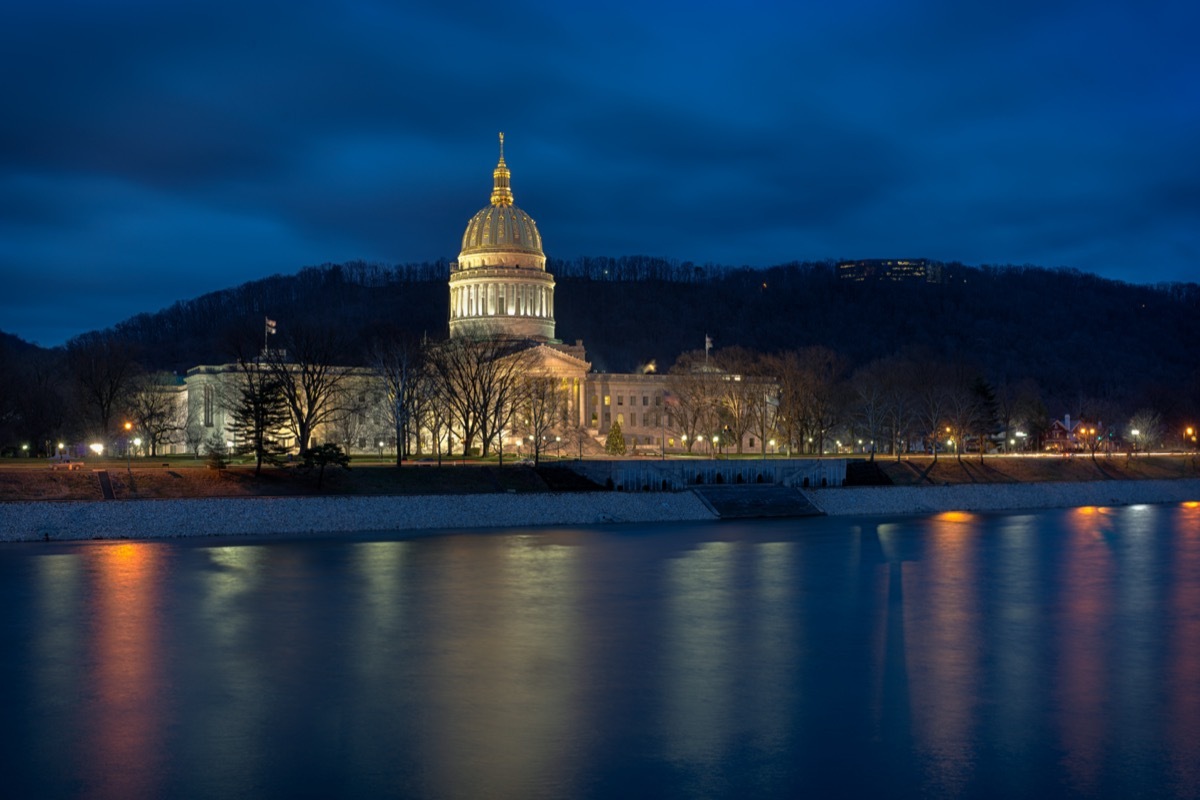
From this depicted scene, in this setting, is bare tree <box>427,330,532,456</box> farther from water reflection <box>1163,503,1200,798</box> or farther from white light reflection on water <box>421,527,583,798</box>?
water reflection <box>1163,503,1200,798</box>

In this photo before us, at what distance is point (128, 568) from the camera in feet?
131

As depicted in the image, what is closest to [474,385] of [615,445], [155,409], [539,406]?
[539,406]

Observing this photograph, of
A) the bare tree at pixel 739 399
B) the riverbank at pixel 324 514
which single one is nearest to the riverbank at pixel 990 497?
the riverbank at pixel 324 514

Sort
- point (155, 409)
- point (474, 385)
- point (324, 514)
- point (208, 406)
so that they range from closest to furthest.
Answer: point (324, 514), point (474, 385), point (155, 409), point (208, 406)

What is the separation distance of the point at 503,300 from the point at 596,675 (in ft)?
322

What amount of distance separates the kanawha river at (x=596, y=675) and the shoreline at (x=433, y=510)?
4.99m

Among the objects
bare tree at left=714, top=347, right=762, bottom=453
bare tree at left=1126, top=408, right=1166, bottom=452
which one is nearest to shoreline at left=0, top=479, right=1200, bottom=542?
bare tree at left=714, top=347, right=762, bottom=453

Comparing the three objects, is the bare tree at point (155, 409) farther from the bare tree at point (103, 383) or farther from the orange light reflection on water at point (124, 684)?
the orange light reflection on water at point (124, 684)

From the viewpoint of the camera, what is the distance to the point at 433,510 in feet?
188

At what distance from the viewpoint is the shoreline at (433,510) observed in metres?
49.9

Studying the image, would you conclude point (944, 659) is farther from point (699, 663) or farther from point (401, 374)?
point (401, 374)

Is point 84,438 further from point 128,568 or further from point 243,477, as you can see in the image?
point 128,568

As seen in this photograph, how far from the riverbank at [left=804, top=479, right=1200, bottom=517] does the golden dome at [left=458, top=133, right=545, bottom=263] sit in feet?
201

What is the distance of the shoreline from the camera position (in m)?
49.9
